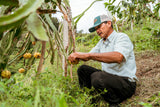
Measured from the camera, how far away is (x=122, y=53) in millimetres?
1405

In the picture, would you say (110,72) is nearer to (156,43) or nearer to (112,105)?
(112,105)

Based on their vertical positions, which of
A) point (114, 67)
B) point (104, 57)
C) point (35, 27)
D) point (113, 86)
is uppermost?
point (35, 27)

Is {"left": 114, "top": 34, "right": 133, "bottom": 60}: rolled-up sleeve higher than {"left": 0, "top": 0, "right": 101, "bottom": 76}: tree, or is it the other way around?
{"left": 0, "top": 0, "right": 101, "bottom": 76}: tree

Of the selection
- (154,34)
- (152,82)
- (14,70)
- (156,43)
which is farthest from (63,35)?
(156,43)

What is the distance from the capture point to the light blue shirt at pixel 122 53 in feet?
4.75

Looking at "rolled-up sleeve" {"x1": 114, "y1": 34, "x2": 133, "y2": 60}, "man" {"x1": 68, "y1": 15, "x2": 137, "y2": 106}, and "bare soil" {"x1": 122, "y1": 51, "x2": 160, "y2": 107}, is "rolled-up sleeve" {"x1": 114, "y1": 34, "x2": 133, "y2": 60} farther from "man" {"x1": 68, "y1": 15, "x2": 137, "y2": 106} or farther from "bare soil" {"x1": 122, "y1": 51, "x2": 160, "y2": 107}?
"bare soil" {"x1": 122, "y1": 51, "x2": 160, "y2": 107}

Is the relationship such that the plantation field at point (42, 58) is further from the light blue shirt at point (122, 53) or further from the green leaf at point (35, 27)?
the light blue shirt at point (122, 53)

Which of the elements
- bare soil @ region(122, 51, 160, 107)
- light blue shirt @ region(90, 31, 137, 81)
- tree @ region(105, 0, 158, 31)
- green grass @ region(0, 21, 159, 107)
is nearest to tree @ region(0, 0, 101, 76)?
green grass @ region(0, 21, 159, 107)

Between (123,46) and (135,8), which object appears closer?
(123,46)

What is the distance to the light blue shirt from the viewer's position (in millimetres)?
1449

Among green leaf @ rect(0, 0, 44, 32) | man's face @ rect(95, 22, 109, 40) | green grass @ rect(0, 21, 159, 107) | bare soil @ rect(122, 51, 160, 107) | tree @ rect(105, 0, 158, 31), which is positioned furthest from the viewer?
tree @ rect(105, 0, 158, 31)

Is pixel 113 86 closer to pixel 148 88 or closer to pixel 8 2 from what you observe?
pixel 148 88

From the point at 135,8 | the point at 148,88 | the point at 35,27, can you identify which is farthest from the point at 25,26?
the point at 135,8

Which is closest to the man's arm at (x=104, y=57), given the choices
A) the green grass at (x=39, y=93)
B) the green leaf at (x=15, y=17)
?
the green grass at (x=39, y=93)
